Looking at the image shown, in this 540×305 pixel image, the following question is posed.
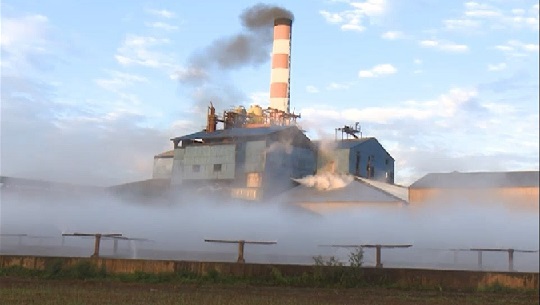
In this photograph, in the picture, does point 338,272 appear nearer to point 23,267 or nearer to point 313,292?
point 313,292

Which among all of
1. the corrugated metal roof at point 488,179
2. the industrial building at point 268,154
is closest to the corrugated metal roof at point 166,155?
the industrial building at point 268,154

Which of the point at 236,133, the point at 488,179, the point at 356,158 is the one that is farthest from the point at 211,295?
the point at 356,158

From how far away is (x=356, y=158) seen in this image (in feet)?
189

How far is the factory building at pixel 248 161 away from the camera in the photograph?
5356cm

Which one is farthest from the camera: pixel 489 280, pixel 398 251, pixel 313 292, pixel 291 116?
pixel 291 116

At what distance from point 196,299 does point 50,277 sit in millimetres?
7804

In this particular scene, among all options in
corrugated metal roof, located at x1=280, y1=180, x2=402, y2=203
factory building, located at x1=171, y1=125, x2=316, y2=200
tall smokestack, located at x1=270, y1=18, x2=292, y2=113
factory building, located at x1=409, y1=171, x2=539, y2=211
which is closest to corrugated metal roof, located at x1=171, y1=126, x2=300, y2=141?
factory building, located at x1=171, y1=125, x2=316, y2=200

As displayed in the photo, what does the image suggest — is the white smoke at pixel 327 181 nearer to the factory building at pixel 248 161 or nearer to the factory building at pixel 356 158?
the factory building at pixel 248 161

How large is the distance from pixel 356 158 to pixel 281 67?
12.5 meters

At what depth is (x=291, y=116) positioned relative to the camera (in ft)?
208

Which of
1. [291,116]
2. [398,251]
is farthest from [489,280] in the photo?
[291,116]

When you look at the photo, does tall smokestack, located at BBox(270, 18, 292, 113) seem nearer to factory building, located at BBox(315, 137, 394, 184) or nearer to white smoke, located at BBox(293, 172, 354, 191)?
factory building, located at BBox(315, 137, 394, 184)

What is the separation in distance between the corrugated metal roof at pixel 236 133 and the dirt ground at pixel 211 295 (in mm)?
39434

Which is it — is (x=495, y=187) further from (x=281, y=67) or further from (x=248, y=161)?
(x=281, y=67)
